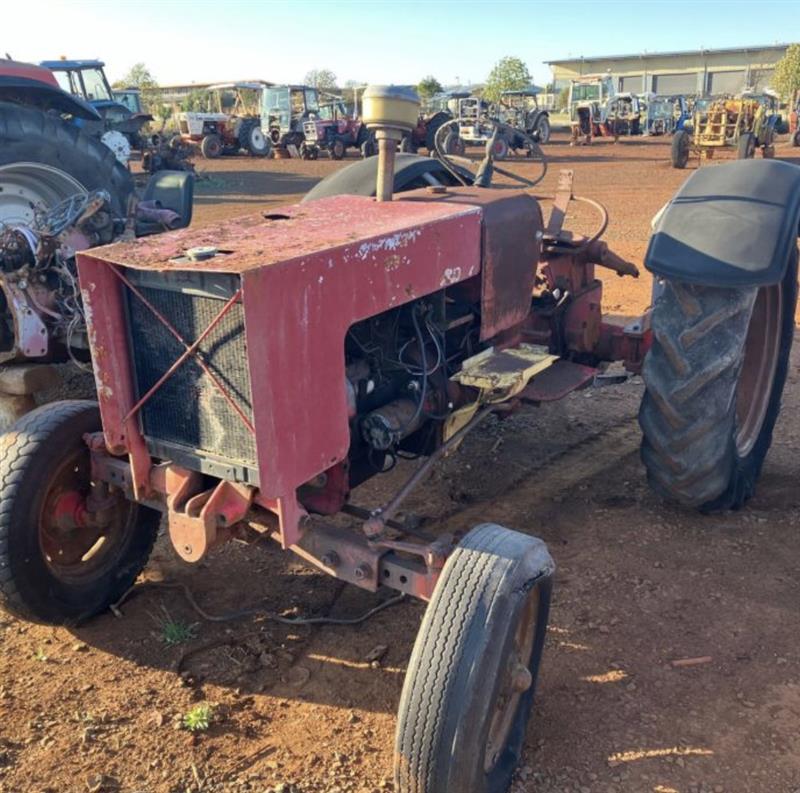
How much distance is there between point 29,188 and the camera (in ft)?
19.6

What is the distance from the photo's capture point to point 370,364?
2.97m

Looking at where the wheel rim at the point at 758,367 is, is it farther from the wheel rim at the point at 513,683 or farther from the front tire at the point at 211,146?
the front tire at the point at 211,146

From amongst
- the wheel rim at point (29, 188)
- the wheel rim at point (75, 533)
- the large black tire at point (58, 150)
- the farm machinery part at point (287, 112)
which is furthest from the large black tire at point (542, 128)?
the wheel rim at point (75, 533)

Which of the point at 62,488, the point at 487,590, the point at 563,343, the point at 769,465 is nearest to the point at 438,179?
the point at 563,343

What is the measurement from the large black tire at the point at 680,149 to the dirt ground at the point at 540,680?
17.8 metres

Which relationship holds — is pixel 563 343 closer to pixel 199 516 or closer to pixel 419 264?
pixel 419 264

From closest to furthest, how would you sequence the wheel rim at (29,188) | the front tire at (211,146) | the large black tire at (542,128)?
the wheel rim at (29,188) < the front tire at (211,146) < the large black tire at (542,128)

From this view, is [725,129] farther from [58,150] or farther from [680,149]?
[58,150]

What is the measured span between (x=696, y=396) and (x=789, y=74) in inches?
1743

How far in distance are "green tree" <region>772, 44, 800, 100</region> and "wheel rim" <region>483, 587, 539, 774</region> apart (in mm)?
43675

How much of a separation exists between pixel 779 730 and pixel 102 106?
734 inches

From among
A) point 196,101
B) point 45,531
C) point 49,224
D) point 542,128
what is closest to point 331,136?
point 542,128

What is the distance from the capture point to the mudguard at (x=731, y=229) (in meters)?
3.25

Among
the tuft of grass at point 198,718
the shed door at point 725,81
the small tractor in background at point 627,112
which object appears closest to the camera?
the tuft of grass at point 198,718
